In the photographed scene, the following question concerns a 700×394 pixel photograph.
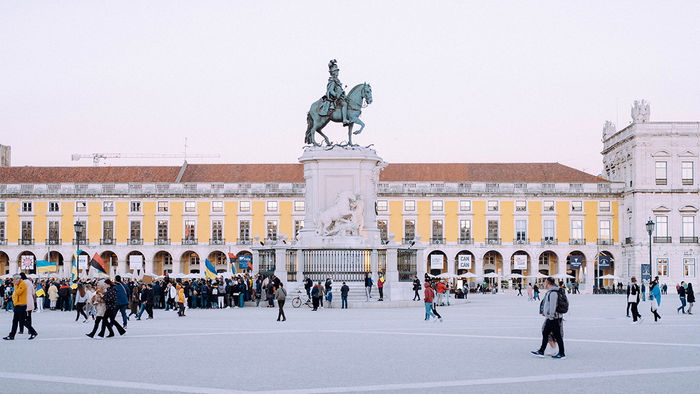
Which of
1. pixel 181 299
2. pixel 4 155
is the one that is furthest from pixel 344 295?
pixel 4 155

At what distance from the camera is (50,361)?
524 inches

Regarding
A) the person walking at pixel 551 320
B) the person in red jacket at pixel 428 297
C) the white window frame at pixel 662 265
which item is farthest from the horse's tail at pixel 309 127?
the white window frame at pixel 662 265

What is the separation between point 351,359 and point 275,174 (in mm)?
65421

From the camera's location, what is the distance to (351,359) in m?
13.5

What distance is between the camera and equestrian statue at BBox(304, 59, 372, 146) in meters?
34.1

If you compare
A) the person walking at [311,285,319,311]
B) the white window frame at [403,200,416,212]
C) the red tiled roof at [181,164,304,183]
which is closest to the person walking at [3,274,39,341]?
the person walking at [311,285,319,311]

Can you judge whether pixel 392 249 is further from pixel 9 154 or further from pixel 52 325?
pixel 9 154

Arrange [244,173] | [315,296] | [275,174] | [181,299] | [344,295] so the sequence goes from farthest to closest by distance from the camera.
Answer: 1. [244,173]
2. [275,174]
3. [344,295]
4. [315,296]
5. [181,299]

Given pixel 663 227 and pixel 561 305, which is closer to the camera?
pixel 561 305

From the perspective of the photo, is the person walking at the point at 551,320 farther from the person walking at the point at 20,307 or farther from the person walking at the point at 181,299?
the person walking at the point at 181,299

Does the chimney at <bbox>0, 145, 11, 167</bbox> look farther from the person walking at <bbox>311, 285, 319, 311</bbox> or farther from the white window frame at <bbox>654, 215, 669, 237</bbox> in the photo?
the person walking at <bbox>311, 285, 319, 311</bbox>

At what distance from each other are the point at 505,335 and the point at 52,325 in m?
10.7

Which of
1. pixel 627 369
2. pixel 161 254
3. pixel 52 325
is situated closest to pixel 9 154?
pixel 161 254

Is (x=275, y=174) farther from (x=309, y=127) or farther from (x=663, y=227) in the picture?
(x=309, y=127)
